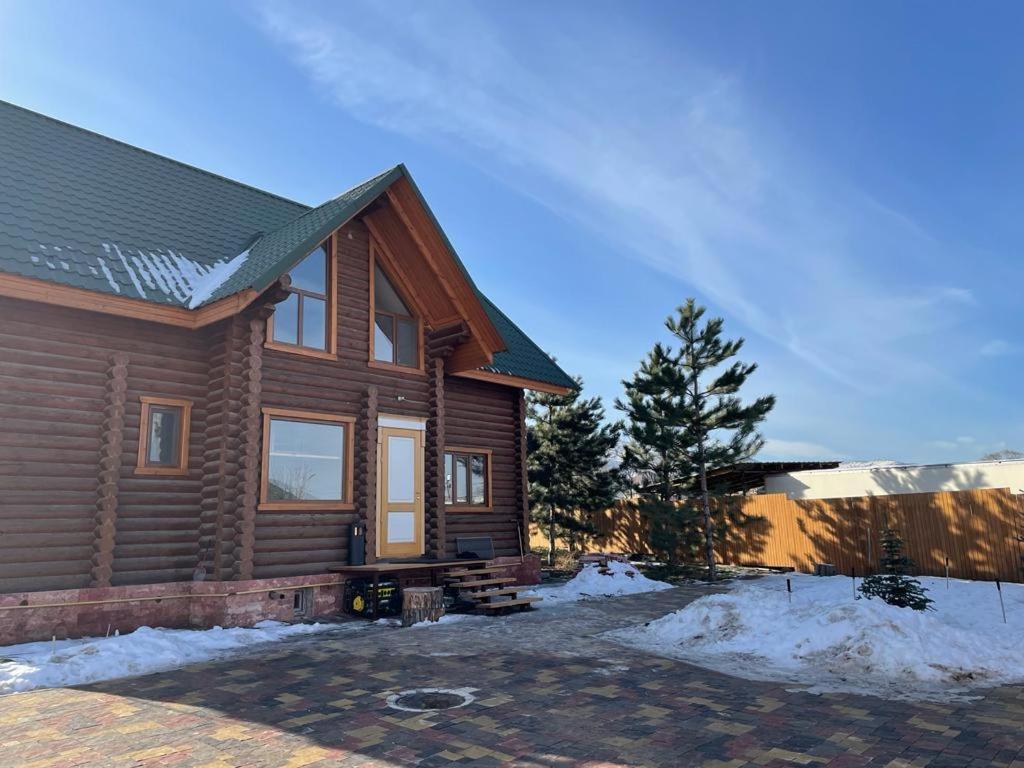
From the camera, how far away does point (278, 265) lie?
10.3 meters

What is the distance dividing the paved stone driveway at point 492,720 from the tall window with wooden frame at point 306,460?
365cm

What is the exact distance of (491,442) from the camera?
52.9 ft

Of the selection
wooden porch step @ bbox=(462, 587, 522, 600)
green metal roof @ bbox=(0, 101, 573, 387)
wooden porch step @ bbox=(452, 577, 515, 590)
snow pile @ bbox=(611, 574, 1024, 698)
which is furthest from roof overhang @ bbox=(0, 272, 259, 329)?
snow pile @ bbox=(611, 574, 1024, 698)

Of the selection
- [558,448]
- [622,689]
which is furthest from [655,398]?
[622,689]

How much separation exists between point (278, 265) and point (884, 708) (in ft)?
29.6

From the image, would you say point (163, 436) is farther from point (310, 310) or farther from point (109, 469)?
point (310, 310)

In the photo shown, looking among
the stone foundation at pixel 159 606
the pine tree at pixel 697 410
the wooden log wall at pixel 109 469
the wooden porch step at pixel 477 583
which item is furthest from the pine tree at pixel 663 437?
the wooden log wall at pixel 109 469

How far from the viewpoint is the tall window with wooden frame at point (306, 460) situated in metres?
11.3

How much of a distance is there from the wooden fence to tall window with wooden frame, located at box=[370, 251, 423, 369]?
1152cm

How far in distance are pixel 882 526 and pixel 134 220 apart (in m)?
18.7

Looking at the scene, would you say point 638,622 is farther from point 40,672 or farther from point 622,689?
point 40,672

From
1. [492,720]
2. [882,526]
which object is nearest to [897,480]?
[882,526]

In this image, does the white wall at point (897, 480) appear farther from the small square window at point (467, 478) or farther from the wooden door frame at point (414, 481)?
the wooden door frame at point (414, 481)

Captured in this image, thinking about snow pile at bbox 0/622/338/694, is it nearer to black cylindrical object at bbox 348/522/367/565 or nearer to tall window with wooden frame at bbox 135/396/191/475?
black cylindrical object at bbox 348/522/367/565
